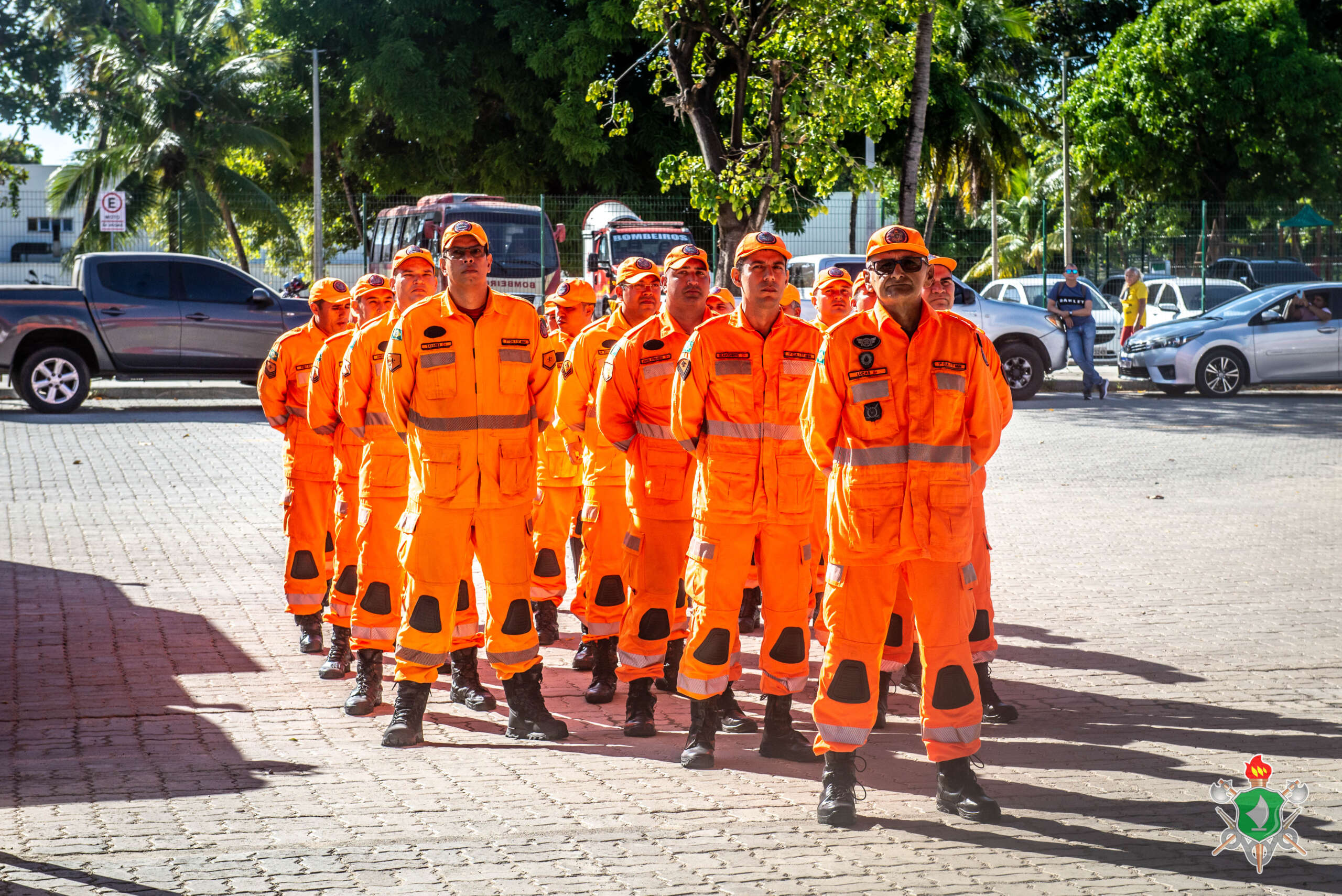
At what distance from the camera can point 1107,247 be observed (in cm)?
2931

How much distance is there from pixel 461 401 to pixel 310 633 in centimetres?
231

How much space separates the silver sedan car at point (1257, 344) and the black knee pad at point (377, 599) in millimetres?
16971

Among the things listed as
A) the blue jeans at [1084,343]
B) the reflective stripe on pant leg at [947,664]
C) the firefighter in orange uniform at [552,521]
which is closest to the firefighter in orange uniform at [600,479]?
the firefighter in orange uniform at [552,521]

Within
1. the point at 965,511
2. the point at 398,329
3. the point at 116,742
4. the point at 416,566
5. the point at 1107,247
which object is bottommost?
the point at 116,742

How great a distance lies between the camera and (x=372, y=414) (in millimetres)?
6621

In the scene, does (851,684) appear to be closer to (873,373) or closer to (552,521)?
(873,373)

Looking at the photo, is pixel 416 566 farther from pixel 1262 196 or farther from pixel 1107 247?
pixel 1262 196

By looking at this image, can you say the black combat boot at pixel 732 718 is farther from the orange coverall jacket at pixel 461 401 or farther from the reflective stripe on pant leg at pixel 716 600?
the orange coverall jacket at pixel 461 401

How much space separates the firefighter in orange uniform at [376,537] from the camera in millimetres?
6488

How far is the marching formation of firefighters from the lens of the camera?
16.6ft

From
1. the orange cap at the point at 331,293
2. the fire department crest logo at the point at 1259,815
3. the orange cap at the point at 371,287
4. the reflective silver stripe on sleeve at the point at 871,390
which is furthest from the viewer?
the orange cap at the point at 331,293

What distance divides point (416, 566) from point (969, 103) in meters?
30.4

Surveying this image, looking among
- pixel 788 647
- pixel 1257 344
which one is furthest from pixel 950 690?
pixel 1257 344

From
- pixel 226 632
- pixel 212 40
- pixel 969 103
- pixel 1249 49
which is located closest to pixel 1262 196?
pixel 1249 49
